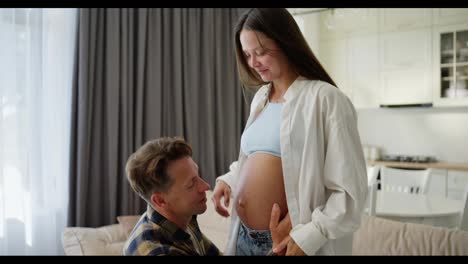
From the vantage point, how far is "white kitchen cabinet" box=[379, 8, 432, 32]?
3301 mm

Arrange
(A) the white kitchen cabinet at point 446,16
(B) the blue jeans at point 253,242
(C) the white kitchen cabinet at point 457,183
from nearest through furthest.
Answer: (B) the blue jeans at point 253,242 < (C) the white kitchen cabinet at point 457,183 < (A) the white kitchen cabinet at point 446,16

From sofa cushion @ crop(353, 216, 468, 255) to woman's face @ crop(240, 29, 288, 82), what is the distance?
80 centimetres

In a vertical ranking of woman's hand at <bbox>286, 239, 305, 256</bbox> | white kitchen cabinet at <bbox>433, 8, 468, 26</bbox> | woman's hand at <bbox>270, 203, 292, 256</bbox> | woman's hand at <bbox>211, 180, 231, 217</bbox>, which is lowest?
woman's hand at <bbox>286, 239, 305, 256</bbox>

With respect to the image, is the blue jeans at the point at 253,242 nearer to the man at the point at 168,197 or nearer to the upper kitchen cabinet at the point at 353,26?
the man at the point at 168,197

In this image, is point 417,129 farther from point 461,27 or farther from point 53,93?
point 53,93

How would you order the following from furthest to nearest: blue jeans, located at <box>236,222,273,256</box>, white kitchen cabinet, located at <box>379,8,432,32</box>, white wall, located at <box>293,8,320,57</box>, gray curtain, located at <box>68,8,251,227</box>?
white wall, located at <box>293,8,320,57</box> < white kitchen cabinet, located at <box>379,8,432,32</box> < gray curtain, located at <box>68,8,251,227</box> < blue jeans, located at <box>236,222,273,256</box>

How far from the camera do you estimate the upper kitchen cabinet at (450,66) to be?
10.3 ft

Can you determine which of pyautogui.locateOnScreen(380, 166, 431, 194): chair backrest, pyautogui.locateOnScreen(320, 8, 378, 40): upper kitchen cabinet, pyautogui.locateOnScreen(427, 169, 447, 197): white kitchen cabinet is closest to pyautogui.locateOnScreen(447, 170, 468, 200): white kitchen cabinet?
pyautogui.locateOnScreen(427, 169, 447, 197): white kitchen cabinet

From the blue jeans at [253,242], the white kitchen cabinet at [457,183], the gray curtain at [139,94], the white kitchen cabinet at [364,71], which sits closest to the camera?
the blue jeans at [253,242]

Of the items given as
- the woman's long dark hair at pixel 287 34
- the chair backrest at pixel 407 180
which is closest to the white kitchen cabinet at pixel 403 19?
the chair backrest at pixel 407 180

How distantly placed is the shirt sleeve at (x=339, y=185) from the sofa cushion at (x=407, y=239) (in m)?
0.68

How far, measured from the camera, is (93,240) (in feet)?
5.07

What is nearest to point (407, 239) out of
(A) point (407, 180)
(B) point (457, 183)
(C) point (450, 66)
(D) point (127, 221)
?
(D) point (127, 221)

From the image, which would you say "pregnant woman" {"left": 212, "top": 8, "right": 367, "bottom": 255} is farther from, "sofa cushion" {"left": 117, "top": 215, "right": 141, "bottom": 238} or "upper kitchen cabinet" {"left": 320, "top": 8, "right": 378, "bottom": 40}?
"upper kitchen cabinet" {"left": 320, "top": 8, "right": 378, "bottom": 40}
